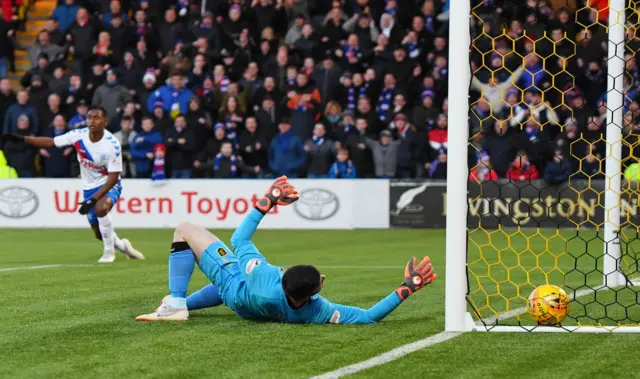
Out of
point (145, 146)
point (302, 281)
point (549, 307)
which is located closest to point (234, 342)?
point (302, 281)

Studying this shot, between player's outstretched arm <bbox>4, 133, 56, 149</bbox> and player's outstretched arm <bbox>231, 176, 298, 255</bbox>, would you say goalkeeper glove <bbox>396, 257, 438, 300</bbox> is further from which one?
player's outstretched arm <bbox>4, 133, 56, 149</bbox>

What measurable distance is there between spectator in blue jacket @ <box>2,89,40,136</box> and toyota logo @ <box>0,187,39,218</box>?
146 centimetres

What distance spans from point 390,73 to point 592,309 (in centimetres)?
1396

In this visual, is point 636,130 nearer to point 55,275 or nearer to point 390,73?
point 390,73

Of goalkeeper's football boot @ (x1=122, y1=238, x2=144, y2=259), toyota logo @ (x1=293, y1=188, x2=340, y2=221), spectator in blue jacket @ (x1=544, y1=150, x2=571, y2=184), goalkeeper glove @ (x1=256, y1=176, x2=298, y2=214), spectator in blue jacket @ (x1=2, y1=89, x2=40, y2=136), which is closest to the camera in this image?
goalkeeper glove @ (x1=256, y1=176, x2=298, y2=214)

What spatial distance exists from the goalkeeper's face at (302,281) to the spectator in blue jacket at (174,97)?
1569 centimetres

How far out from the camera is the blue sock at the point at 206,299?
8.48 meters

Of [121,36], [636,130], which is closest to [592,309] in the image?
[636,130]

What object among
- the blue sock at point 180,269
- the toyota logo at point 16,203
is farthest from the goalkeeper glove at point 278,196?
the toyota logo at point 16,203

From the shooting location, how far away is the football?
796 centimetres

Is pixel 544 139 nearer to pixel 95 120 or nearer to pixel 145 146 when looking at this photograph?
pixel 145 146

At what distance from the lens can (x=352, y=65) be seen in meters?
23.2

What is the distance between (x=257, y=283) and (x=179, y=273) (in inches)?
30.5

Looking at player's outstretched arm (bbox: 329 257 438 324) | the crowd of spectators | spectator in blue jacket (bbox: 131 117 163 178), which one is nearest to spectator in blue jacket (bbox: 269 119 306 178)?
the crowd of spectators
